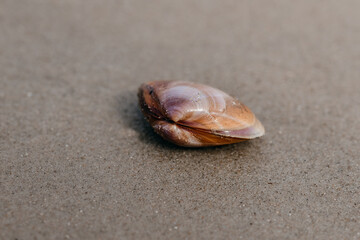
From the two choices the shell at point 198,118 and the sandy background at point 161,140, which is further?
the shell at point 198,118

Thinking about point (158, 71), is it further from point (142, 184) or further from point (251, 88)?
point (142, 184)

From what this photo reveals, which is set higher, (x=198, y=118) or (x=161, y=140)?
(x=198, y=118)

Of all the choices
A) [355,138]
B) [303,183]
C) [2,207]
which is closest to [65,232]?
[2,207]

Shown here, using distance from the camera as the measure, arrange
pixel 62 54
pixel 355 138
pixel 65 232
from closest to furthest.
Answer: pixel 65 232
pixel 355 138
pixel 62 54

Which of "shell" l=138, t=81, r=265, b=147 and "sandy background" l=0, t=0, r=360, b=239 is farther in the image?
"shell" l=138, t=81, r=265, b=147
